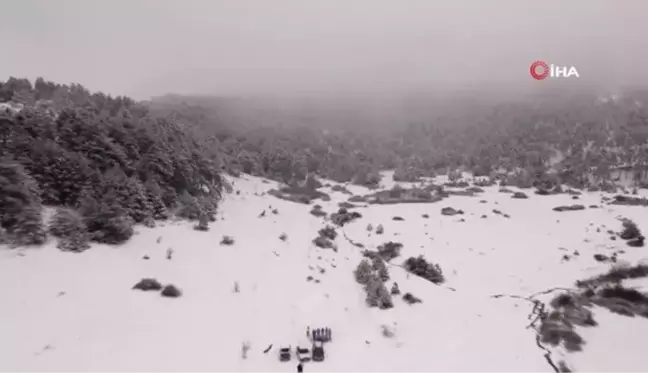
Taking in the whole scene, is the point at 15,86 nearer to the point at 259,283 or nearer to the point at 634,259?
the point at 259,283

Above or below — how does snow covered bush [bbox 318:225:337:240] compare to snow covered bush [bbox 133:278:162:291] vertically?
below

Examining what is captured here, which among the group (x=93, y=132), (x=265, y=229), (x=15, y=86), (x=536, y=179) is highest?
(x=15, y=86)

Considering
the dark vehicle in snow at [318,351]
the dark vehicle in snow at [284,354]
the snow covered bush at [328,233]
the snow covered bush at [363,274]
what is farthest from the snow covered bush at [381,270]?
the dark vehicle in snow at [284,354]

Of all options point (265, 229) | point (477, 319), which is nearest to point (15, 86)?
point (265, 229)

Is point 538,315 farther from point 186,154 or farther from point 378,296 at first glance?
point 186,154

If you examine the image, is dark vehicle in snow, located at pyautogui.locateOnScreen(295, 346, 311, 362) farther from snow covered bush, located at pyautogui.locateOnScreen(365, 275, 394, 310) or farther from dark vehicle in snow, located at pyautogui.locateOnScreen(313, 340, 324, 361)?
snow covered bush, located at pyautogui.locateOnScreen(365, 275, 394, 310)

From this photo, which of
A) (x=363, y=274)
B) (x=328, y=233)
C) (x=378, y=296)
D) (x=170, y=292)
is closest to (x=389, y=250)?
(x=328, y=233)

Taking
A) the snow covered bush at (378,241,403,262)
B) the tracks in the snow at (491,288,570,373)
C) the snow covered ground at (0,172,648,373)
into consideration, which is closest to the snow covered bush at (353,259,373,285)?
the snow covered ground at (0,172,648,373)
